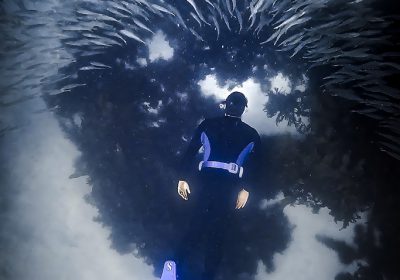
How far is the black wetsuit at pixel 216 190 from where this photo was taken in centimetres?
381

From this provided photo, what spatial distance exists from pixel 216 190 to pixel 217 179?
0.43ft

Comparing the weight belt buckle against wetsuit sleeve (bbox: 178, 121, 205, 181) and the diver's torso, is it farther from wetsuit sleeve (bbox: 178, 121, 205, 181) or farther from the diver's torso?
wetsuit sleeve (bbox: 178, 121, 205, 181)

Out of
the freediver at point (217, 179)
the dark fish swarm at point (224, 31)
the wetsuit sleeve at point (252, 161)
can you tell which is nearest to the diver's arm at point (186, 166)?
the freediver at point (217, 179)

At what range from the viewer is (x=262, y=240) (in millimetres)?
5676

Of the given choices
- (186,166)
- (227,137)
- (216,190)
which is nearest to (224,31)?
(227,137)

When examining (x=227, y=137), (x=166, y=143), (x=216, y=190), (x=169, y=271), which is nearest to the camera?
(x=169, y=271)

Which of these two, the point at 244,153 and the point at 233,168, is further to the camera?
the point at 244,153

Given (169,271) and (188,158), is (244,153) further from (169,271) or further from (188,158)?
(169,271)

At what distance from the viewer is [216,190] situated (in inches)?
151

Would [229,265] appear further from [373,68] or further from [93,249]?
[373,68]

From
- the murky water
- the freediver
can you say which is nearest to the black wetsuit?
the freediver

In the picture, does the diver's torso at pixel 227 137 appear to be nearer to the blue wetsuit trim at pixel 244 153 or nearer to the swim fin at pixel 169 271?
the blue wetsuit trim at pixel 244 153

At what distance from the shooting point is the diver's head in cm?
404

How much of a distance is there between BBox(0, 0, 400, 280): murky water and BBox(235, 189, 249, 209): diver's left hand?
6.00ft
